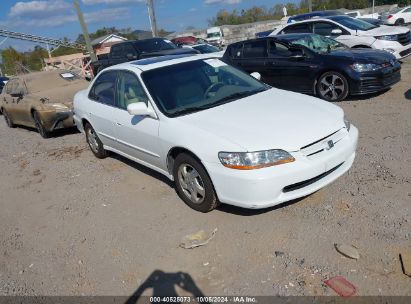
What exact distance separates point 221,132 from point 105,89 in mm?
2663

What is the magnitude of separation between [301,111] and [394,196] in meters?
1.30

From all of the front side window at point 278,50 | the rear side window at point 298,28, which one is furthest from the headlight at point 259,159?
the rear side window at point 298,28

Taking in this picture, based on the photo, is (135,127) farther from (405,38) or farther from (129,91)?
(405,38)

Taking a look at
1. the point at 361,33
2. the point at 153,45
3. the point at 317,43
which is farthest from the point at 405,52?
the point at 153,45

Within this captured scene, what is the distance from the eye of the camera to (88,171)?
245 inches

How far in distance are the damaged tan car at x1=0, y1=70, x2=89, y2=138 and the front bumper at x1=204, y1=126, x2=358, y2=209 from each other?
19.3 ft

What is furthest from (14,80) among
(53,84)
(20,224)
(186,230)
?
(186,230)

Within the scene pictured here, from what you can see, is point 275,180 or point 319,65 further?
point 319,65

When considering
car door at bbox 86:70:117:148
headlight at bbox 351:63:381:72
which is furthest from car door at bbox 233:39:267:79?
car door at bbox 86:70:117:148

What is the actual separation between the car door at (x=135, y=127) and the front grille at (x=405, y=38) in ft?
28.8

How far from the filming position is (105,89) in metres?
5.75

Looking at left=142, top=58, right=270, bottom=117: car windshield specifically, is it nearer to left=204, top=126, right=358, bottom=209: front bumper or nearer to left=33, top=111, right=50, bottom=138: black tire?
left=204, top=126, right=358, bottom=209: front bumper

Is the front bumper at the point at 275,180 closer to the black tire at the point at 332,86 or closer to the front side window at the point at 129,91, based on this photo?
the front side window at the point at 129,91

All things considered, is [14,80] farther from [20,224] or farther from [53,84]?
[20,224]
